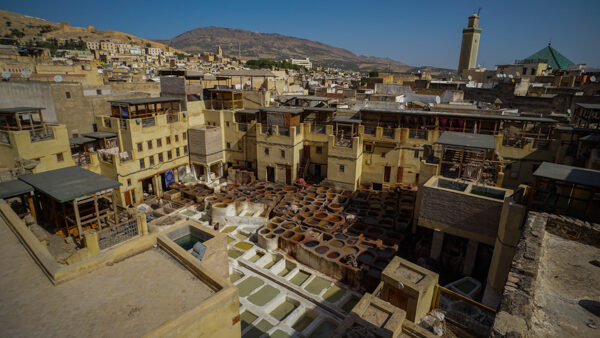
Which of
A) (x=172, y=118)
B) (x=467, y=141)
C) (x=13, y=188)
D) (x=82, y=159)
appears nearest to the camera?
(x=13, y=188)

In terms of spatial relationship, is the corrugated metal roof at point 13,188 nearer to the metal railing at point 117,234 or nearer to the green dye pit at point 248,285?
the metal railing at point 117,234

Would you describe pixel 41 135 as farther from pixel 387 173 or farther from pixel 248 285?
pixel 387 173

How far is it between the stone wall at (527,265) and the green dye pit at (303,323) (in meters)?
10.4

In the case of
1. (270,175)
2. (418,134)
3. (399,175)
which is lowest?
(270,175)

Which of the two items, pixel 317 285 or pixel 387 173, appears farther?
pixel 387 173

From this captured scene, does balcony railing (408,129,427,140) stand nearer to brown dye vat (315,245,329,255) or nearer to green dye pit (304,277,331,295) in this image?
brown dye vat (315,245,329,255)

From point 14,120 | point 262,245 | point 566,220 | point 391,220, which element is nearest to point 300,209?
point 262,245

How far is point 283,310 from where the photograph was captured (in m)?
17.1

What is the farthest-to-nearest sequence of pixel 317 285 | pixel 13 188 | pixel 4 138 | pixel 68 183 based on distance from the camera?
1. pixel 4 138
2. pixel 317 285
3. pixel 68 183
4. pixel 13 188

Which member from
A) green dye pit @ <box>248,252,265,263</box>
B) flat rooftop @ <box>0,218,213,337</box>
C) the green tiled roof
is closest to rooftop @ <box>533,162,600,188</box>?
flat rooftop @ <box>0,218,213,337</box>

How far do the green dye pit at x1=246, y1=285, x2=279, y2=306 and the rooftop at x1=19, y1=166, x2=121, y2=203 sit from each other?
368 inches

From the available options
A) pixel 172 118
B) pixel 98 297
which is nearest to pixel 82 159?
pixel 172 118

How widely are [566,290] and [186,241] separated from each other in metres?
14.5

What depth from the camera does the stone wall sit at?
23.8 feet
